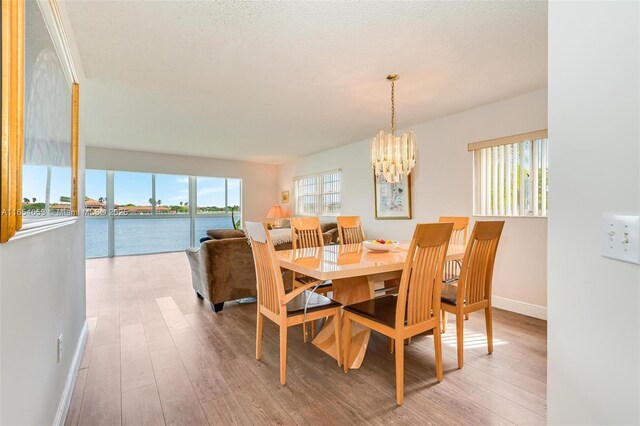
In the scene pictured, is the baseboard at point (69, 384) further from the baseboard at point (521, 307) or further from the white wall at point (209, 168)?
the white wall at point (209, 168)

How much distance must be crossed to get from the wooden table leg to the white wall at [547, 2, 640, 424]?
138cm

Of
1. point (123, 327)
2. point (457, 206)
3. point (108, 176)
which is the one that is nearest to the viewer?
point (123, 327)

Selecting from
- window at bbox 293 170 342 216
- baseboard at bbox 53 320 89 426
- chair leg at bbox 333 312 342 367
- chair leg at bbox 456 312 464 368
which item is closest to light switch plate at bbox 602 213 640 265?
chair leg at bbox 456 312 464 368

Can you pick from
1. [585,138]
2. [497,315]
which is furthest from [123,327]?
[497,315]

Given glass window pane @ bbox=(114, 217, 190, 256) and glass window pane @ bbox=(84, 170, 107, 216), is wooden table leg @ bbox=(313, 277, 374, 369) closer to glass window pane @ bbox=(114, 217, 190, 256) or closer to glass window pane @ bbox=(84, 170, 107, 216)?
glass window pane @ bbox=(114, 217, 190, 256)

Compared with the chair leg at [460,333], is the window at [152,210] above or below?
above

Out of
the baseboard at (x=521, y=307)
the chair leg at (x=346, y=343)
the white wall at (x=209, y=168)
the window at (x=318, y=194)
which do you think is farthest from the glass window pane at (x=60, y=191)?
the white wall at (x=209, y=168)

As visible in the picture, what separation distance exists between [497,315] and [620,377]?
2.90m

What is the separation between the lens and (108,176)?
6.48 metres

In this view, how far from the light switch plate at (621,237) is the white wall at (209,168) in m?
7.21

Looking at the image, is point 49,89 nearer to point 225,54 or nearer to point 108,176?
point 225,54

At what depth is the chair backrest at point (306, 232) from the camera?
10.5 ft

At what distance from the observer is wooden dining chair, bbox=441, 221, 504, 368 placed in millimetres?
2059

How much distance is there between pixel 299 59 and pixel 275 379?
2391 millimetres
